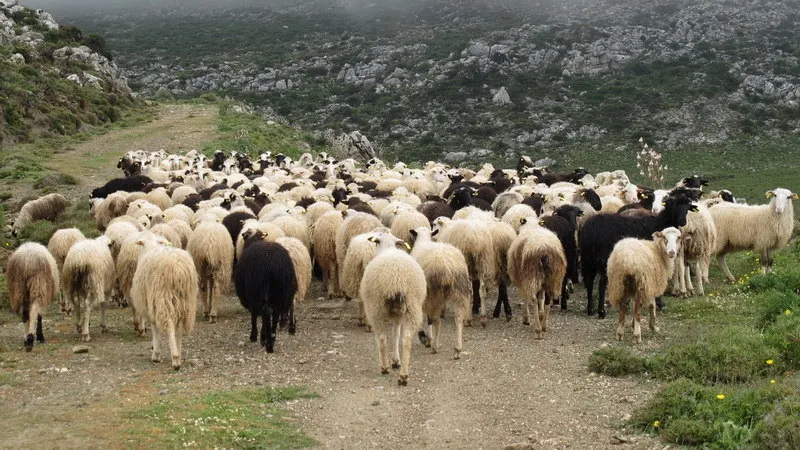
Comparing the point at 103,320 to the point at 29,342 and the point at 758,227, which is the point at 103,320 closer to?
the point at 29,342

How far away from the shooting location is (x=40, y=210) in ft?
77.9

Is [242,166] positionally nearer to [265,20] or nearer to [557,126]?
[557,126]

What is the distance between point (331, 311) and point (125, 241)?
4140mm

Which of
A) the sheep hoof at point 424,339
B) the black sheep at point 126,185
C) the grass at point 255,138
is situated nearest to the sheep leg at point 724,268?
the sheep hoof at point 424,339

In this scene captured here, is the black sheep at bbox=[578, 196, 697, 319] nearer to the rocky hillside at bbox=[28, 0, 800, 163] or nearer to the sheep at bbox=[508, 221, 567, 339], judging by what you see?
the sheep at bbox=[508, 221, 567, 339]

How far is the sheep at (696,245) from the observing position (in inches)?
629

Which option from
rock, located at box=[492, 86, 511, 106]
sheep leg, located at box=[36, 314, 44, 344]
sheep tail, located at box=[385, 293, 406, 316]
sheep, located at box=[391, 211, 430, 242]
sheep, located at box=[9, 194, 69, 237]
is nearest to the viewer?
sheep tail, located at box=[385, 293, 406, 316]

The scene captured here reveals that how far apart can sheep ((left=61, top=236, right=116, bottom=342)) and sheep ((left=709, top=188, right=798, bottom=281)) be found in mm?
12665

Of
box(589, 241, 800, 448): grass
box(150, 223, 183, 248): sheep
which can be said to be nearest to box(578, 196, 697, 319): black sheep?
box(589, 241, 800, 448): grass

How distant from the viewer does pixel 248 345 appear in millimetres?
12938

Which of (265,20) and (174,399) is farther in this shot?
(265,20)

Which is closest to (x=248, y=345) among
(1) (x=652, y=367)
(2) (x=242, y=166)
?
(1) (x=652, y=367)

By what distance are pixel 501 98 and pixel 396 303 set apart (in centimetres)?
6462

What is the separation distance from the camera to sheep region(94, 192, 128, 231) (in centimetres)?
2089
